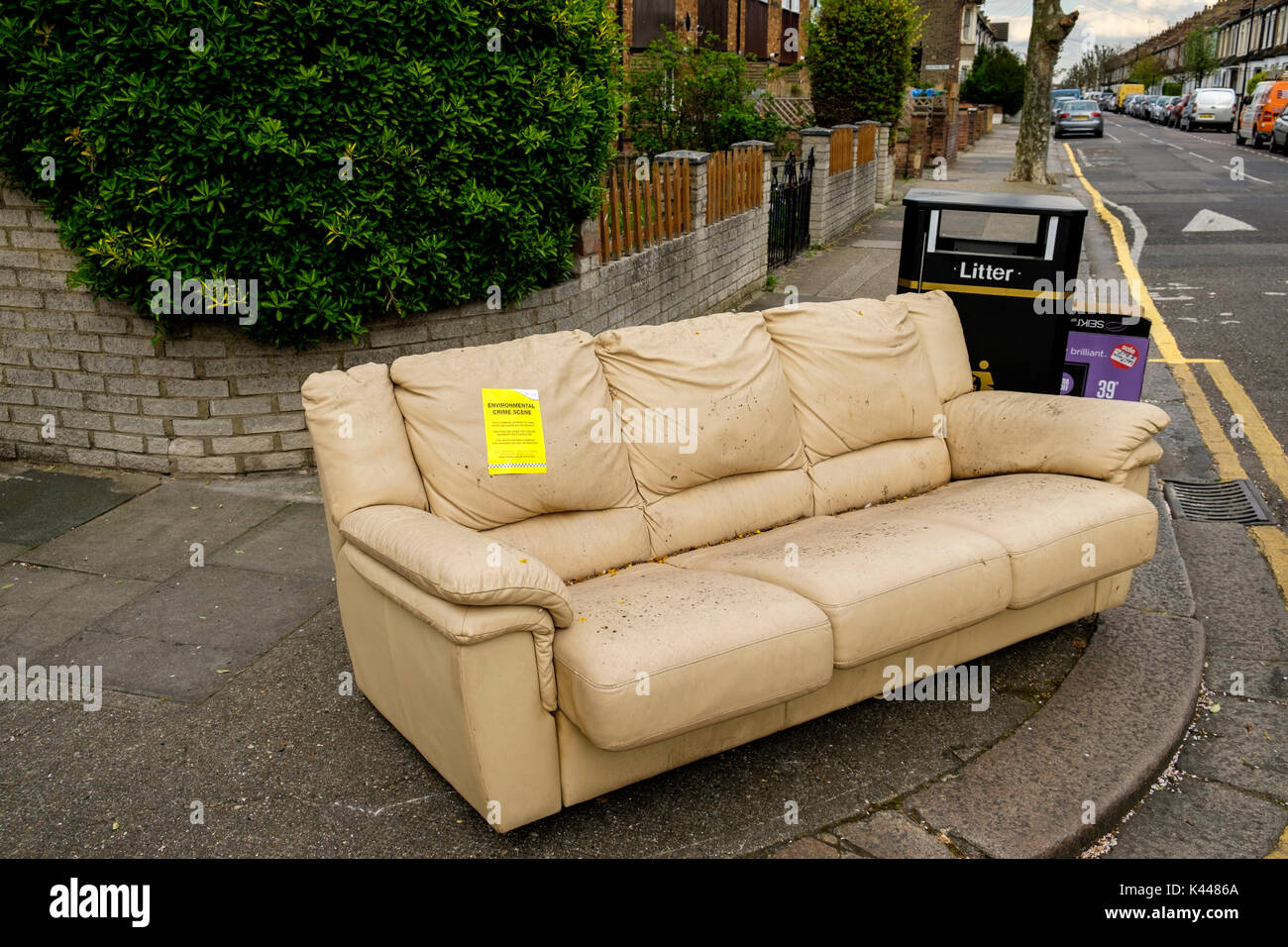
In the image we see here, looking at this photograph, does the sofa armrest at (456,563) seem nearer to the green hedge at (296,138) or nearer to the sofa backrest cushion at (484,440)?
the sofa backrest cushion at (484,440)

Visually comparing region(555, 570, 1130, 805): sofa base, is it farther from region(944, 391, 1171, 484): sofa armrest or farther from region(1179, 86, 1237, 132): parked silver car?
region(1179, 86, 1237, 132): parked silver car

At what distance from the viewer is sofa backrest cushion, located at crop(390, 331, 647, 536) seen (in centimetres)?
379

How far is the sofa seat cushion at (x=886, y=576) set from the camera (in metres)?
3.50

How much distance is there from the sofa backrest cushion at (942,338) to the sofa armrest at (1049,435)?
8cm

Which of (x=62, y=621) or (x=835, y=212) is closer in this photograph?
(x=62, y=621)

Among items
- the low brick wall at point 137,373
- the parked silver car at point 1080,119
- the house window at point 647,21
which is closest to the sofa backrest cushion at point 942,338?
the low brick wall at point 137,373

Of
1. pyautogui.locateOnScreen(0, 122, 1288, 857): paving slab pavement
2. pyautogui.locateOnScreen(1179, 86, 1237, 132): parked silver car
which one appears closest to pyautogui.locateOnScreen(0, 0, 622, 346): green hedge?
pyautogui.locateOnScreen(0, 122, 1288, 857): paving slab pavement

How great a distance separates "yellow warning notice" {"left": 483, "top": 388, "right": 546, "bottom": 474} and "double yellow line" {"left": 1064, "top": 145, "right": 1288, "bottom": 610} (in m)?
3.49

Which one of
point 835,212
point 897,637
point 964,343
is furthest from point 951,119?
point 897,637

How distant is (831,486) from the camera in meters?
4.68

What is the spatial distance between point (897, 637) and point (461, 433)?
1.65 metres

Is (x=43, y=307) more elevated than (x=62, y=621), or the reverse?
(x=43, y=307)
